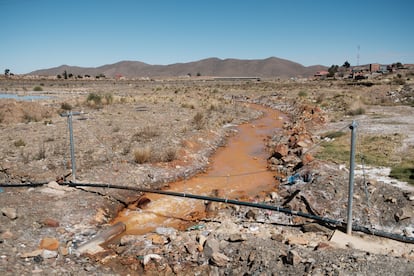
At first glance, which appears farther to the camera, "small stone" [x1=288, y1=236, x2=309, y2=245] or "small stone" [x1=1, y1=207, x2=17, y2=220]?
"small stone" [x1=1, y1=207, x2=17, y2=220]

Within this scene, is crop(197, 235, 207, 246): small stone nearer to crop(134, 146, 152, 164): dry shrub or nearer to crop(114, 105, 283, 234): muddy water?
crop(114, 105, 283, 234): muddy water

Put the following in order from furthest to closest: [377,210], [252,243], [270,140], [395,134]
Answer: [270,140] < [395,134] < [377,210] < [252,243]

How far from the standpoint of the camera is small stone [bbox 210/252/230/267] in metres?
5.21

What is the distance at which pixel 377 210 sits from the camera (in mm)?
6555

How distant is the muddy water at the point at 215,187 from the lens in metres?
7.36

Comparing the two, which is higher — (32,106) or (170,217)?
(32,106)

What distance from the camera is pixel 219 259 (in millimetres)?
5234

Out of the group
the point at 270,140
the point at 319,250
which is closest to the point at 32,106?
the point at 270,140

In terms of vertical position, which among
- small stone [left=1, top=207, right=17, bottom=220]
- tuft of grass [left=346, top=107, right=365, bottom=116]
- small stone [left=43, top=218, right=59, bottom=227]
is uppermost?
tuft of grass [left=346, top=107, right=365, bottom=116]

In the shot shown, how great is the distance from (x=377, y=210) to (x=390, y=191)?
2.89ft

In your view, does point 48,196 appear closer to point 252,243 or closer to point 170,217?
point 170,217


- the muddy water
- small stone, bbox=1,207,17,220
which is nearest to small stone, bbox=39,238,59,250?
small stone, bbox=1,207,17,220

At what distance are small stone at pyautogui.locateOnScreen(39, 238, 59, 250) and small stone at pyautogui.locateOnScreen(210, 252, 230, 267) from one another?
8.79ft

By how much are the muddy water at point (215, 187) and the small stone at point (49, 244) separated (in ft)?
4.96
